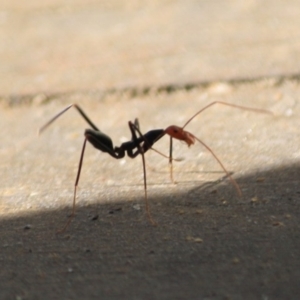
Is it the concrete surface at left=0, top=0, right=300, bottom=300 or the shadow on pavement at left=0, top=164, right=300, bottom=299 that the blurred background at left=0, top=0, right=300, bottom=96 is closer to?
the concrete surface at left=0, top=0, right=300, bottom=300

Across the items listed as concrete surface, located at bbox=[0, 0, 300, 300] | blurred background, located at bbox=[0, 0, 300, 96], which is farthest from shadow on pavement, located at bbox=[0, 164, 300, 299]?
blurred background, located at bbox=[0, 0, 300, 96]

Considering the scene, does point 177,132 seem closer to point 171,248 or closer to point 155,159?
point 155,159

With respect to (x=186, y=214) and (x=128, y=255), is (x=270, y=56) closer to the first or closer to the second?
(x=186, y=214)

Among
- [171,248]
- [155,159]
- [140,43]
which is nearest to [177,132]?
[155,159]

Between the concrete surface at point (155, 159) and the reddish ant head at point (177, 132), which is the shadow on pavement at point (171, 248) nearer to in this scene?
the concrete surface at point (155, 159)

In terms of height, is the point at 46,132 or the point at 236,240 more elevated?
the point at 46,132

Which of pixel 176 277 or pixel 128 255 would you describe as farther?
pixel 128 255

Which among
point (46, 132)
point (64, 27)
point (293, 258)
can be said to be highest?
point (64, 27)

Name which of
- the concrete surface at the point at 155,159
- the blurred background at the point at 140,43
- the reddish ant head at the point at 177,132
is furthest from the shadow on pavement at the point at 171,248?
the blurred background at the point at 140,43

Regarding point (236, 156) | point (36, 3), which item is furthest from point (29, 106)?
point (36, 3)
